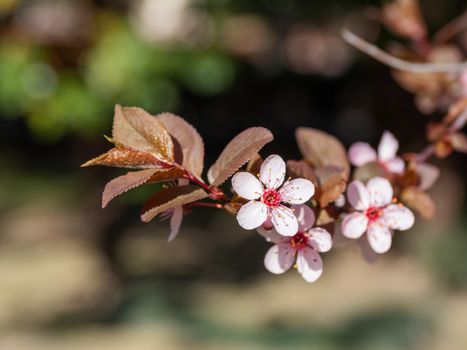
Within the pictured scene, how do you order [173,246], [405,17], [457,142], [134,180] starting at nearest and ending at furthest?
1. [134,180]
2. [457,142]
3. [405,17]
4. [173,246]

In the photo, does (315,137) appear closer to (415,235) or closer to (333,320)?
(333,320)

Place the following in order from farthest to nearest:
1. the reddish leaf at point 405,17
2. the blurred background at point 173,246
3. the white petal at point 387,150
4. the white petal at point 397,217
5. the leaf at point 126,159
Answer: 1. the blurred background at point 173,246
2. the reddish leaf at point 405,17
3. the white petal at point 387,150
4. the white petal at point 397,217
5. the leaf at point 126,159

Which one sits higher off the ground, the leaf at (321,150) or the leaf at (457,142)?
the leaf at (457,142)

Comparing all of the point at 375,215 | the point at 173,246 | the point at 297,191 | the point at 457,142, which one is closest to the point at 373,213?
the point at 375,215

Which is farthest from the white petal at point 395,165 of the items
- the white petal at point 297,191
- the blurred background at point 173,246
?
the blurred background at point 173,246

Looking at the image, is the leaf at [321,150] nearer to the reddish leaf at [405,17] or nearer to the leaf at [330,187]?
the leaf at [330,187]

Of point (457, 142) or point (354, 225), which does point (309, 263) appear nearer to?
point (354, 225)

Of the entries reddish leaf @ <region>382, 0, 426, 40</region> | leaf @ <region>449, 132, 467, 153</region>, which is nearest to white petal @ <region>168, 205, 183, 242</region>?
leaf @ <region>449, 132, 467, 153</region>

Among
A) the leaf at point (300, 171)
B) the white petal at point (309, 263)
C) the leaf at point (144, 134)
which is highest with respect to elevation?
the leaf at point (144, 134)
